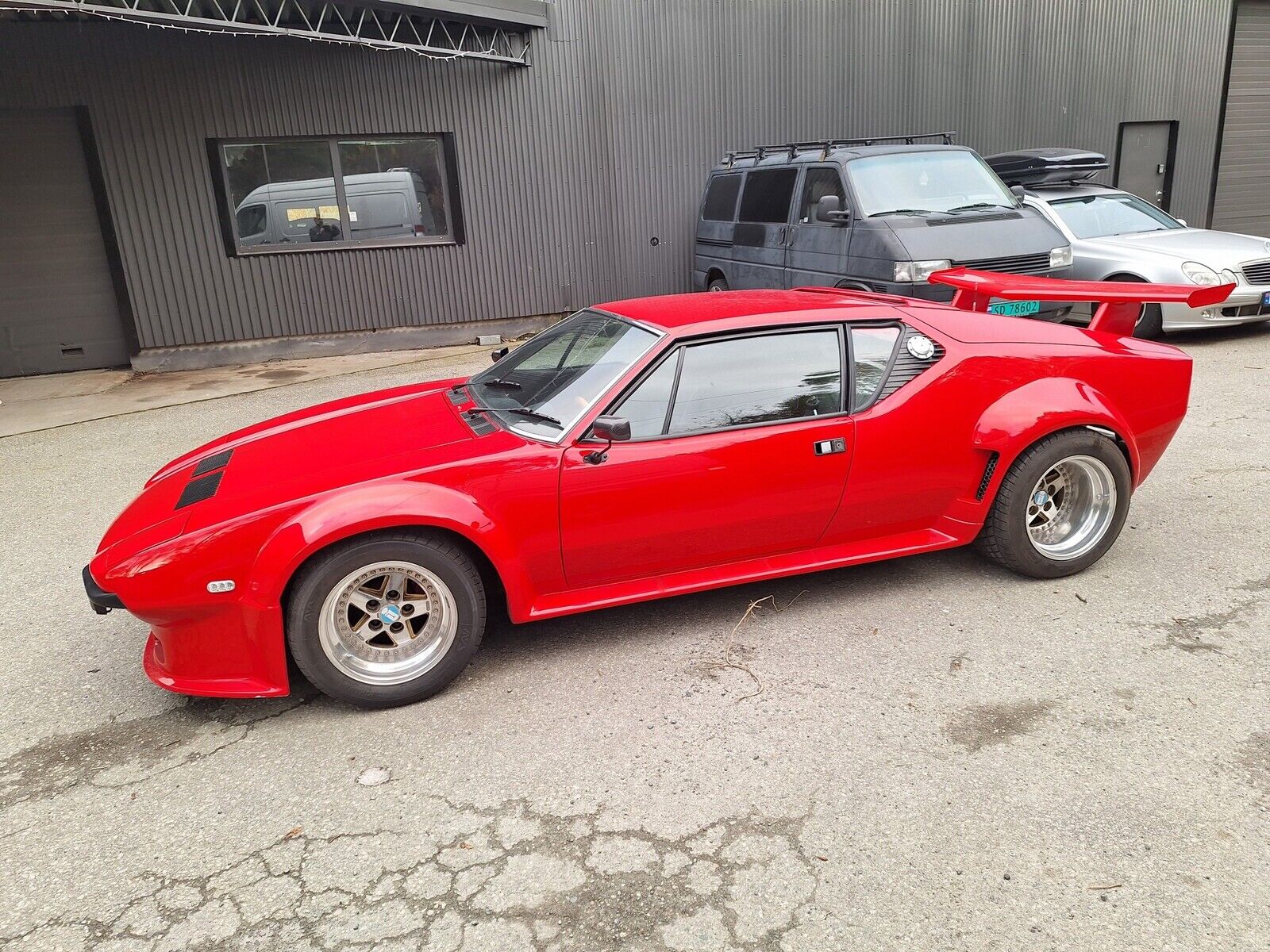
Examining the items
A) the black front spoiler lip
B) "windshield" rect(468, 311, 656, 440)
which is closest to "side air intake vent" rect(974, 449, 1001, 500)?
"windshield" rect(468, 311, 656, 440)

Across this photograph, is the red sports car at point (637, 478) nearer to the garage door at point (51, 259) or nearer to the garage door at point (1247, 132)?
the garage door at point (51, 259)

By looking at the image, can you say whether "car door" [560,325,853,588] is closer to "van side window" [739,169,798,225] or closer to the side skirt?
the side skirt

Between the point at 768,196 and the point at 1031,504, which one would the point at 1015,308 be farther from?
the point at 1031,504

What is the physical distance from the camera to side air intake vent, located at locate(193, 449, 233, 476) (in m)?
3.85

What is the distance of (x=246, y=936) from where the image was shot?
7.83 ft

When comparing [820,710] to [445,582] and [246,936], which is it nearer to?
[445,582]

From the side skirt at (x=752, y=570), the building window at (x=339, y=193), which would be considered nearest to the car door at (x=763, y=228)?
the building window at (x=339, y=193)

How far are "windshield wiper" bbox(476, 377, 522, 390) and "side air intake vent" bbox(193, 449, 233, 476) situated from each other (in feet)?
3.96

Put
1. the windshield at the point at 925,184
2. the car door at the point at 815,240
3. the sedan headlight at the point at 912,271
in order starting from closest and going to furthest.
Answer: the sedan headlight at the point at 912,271 < the windshield at the point at 925,184 < the car door at the point at 815,240

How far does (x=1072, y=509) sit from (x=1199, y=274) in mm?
6080

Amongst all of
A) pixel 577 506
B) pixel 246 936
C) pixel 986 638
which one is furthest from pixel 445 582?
pixel 986 638

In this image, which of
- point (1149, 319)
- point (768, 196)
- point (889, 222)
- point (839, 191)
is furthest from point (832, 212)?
point (1149, 319)

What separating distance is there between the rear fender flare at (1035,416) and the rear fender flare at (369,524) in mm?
2235

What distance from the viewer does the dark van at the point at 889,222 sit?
8.08 metres
